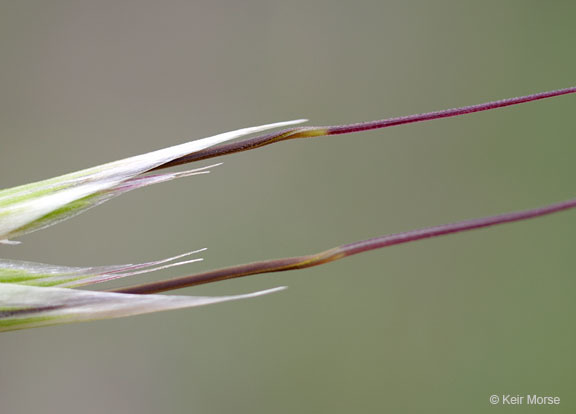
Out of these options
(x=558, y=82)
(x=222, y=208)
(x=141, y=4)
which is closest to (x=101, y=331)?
(x=222, y=208)

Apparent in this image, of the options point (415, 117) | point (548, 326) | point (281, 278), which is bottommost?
point (548, 326)

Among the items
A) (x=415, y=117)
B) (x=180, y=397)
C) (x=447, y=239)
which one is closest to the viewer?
(x=415, y=117)

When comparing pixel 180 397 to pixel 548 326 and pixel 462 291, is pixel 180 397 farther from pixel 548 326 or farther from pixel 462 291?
pixel 548 326

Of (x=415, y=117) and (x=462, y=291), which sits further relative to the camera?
(x=462, y=291)

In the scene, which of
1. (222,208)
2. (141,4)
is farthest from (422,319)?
(141,4)

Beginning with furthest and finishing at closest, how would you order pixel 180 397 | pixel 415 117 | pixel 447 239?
pixel 447 239, pixel 180 397, pixel 415 117

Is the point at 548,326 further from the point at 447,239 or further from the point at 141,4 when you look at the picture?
the point at 141,4

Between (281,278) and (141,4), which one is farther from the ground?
(141,4)
